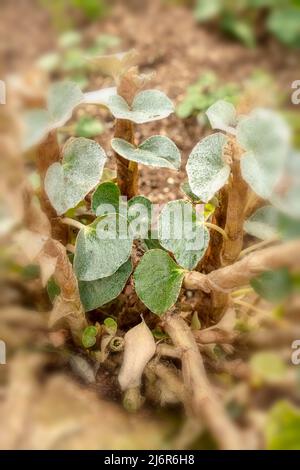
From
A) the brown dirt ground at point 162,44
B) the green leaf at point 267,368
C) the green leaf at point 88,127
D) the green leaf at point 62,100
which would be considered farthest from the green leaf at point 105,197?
the brown dirt ground at point 162,44

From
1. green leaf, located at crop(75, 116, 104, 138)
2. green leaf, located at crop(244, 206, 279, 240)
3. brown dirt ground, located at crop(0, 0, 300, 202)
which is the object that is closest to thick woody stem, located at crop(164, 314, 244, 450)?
green leaf, located at crop(244, 206, 279, 240)

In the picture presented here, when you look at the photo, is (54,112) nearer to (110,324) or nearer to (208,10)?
(110,324)

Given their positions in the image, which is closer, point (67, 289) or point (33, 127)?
point (33, 127)

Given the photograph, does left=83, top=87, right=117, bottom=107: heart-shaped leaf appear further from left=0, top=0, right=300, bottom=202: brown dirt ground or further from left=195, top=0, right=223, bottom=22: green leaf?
left=195, top=0, right=223, bottom=22: green leaf

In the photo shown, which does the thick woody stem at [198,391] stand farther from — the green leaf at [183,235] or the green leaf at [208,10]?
the green leaf at [208,10]

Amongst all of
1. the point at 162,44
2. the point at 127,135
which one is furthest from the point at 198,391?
the point at 162,44
